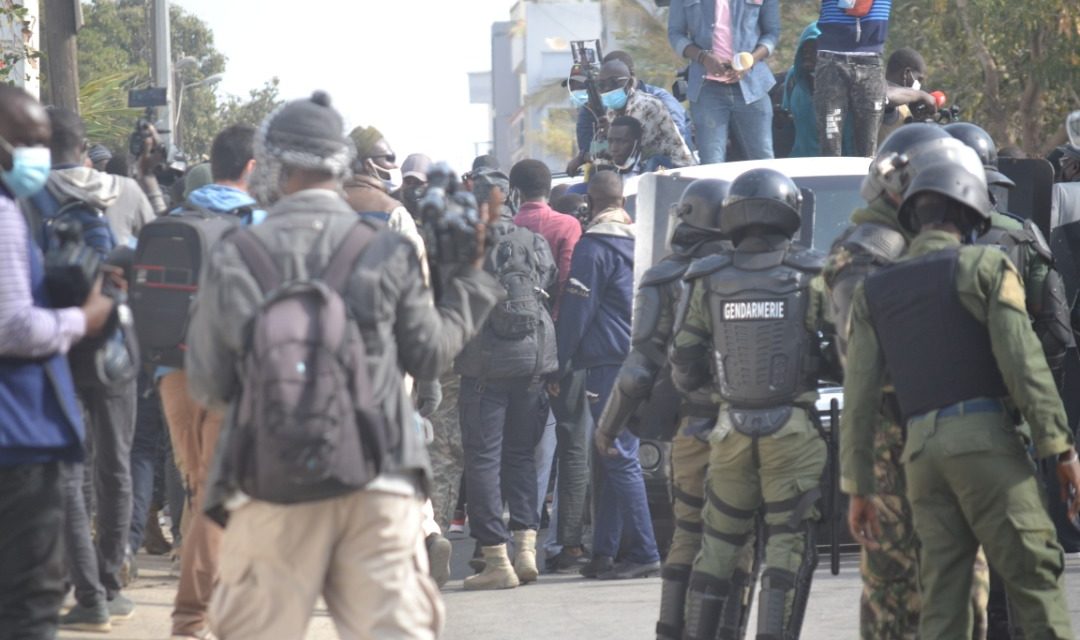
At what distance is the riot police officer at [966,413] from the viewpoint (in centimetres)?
566

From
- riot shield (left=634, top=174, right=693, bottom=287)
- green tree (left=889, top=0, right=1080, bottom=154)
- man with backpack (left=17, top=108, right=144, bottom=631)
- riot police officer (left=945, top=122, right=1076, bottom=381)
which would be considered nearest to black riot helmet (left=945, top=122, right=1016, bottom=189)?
riot police officer (left=945, top=122, right=1076, bottom=381)

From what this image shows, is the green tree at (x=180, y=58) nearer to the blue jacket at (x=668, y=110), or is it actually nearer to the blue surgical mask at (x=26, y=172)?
the blue jacket at (x=668, y=110)

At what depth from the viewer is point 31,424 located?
17.4 ft

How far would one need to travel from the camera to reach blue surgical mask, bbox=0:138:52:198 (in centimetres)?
556

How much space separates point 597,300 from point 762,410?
3629 millimetres

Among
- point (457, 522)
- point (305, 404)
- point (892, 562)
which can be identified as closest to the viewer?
point (305, 404)

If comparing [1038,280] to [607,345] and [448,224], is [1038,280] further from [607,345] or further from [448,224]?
[607,345]

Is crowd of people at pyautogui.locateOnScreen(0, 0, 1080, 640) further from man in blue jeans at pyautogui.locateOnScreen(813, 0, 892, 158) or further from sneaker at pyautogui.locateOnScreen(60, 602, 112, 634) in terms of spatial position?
man in blue jeans at pyautogui.locateOnScreen(813, 0, 892, 158)

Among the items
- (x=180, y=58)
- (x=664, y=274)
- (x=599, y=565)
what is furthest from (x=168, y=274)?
(x=180, y=58)

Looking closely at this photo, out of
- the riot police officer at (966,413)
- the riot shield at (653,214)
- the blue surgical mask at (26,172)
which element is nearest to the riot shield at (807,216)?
the riot shield at (653,214)

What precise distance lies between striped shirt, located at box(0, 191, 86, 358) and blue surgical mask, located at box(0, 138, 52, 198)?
0.72 feet

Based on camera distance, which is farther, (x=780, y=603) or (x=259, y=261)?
(x=780, y=603)

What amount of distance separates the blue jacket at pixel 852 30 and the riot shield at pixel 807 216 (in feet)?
8.71

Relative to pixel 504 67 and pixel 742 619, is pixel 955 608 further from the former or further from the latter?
pixel 504 67
